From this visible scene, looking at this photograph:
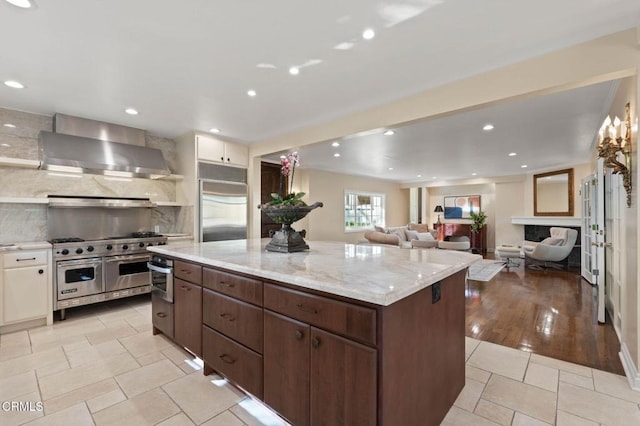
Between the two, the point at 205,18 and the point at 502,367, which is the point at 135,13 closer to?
the point at 205,18

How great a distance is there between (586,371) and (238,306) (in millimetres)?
2732

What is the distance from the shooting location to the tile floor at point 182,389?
1753 mm

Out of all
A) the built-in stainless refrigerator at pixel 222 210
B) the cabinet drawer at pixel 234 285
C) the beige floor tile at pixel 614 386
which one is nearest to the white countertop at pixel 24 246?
the built-in stainless refrigerator at pixel 222 210

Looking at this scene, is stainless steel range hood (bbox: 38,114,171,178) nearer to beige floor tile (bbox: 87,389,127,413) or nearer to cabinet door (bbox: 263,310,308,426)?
beige floor tile (bbox: 87,389,127,413)

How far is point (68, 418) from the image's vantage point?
1.75m

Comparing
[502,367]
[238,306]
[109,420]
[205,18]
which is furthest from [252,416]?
[205,18]

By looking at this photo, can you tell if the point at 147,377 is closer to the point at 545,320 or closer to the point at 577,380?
the point at 577,380

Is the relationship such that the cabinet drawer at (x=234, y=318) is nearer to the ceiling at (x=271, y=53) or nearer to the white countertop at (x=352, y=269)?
the white countertop at (x=352, y=269)

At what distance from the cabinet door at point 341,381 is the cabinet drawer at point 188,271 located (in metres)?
1.21

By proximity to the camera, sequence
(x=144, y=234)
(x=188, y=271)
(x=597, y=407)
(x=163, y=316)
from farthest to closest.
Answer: (x=144, y=234), (x=163, y=316), (x=188, y=271), (x=597, y=407)

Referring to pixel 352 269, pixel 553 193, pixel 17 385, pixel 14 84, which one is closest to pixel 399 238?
pixel 553 193

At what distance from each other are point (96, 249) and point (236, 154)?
2401mm

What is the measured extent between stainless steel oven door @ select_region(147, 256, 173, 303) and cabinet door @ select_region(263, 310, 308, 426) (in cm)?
134

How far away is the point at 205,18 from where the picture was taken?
6.28 feet
